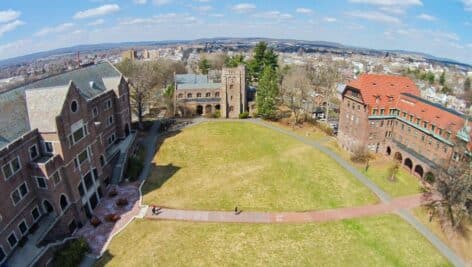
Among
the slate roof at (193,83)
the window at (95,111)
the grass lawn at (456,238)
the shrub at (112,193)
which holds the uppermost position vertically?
the slate roof at (193,83)

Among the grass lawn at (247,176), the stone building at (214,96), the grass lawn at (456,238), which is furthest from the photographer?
the stone building at (214,96)

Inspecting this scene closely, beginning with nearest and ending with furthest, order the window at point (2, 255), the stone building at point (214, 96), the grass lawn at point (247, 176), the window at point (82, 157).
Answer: the window at point (2, 255)
the window at point (82, 157)
the grass lawn at point (247, 176)
the stone building at point (214, 96)

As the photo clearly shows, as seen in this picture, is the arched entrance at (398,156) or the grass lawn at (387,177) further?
the arched entrance at (398,156)

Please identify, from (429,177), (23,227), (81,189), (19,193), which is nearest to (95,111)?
(81,189)

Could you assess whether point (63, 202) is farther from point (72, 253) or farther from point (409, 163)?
point (409, 163)

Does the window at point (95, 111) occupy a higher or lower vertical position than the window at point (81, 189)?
higher

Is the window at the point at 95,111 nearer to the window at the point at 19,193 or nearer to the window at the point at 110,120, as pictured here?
the window at the point at 110,120

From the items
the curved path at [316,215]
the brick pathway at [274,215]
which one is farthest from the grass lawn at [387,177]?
the brick pathway at [274,215]
